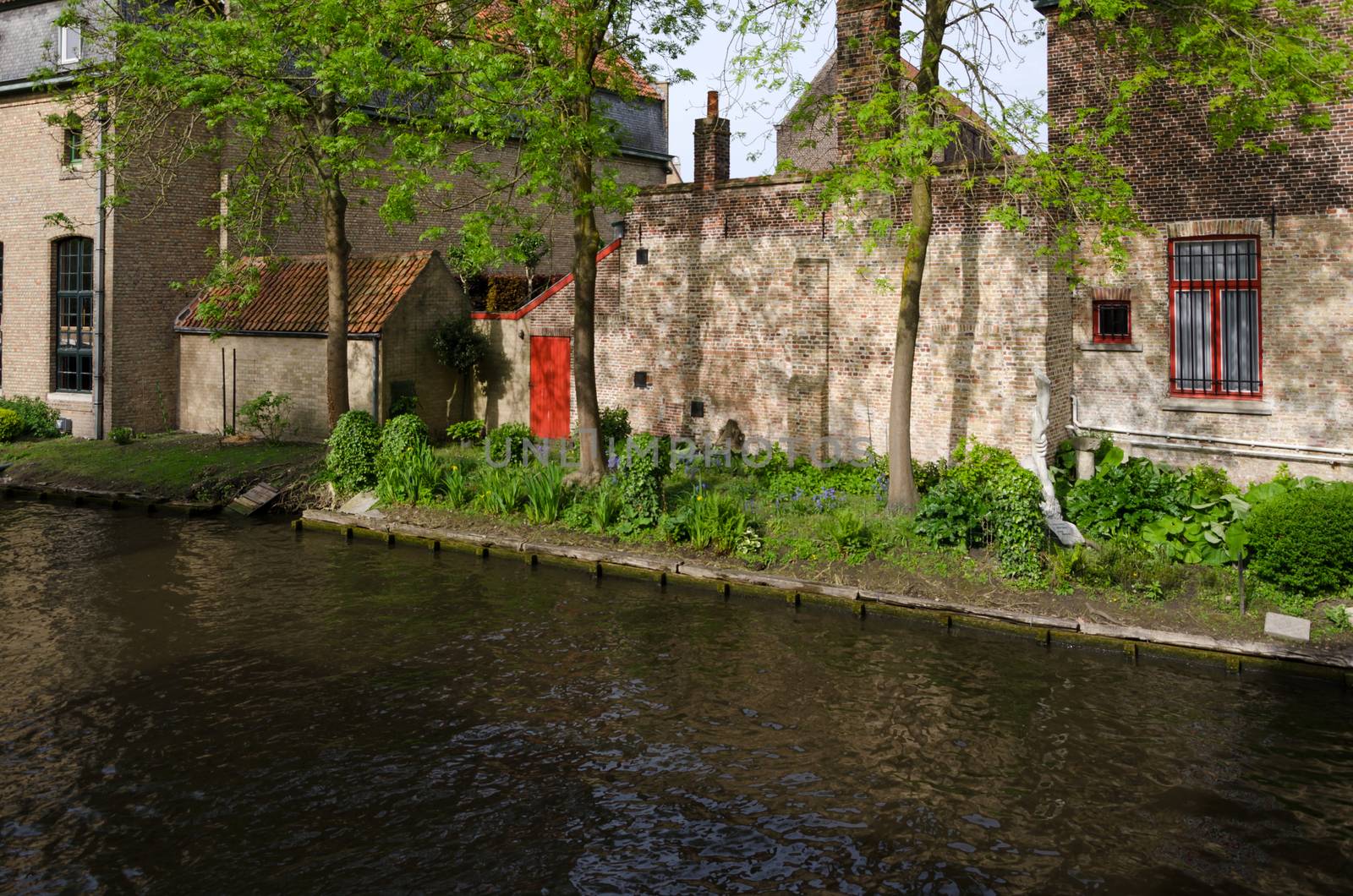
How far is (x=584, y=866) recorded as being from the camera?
716 cm

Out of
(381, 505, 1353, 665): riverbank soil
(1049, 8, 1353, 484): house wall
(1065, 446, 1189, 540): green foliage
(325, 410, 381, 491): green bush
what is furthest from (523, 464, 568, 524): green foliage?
(1049, 8, 1353, 484): house wall

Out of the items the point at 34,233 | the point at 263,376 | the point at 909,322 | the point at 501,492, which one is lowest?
the point at 501,492

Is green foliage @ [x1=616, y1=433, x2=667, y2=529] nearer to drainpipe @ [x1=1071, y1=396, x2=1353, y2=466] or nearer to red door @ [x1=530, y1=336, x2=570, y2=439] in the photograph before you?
red door @ [x1=530, y1=336, x2=570, y2=439]

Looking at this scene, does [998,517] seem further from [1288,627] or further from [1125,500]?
[1288,627]

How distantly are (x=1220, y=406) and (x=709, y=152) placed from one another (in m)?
Result: 8.90

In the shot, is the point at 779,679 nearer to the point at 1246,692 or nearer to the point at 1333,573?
the point at 1246,692

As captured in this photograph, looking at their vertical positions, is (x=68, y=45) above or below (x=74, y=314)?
above

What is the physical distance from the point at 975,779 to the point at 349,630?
22.2 ft

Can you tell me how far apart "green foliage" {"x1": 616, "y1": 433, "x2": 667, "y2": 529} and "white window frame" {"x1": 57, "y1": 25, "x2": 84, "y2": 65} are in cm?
1558

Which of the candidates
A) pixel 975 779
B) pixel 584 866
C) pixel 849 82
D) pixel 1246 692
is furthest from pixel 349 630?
pixel 849 82

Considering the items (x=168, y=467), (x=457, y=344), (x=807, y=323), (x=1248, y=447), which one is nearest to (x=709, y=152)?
(x=807, y=323)

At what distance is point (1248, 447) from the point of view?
602 inches

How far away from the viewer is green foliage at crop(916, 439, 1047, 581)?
41.2 feet

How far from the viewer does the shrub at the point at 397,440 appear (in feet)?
57.3
